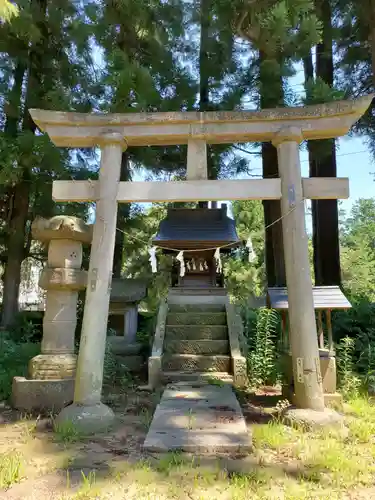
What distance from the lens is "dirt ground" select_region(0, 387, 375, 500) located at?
3.13 metres

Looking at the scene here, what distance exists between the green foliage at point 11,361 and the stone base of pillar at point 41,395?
69 cm

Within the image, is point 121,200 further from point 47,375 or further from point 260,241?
point 260,241

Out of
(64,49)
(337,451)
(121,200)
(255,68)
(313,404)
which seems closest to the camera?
(337,451)

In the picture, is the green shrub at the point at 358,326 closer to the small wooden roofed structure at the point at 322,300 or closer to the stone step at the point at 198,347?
the small wooden roofed structure at the point at 322,300

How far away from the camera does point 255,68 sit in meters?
10.6

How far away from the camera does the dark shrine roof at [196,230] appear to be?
11203 millimetres

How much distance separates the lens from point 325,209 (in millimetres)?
10453

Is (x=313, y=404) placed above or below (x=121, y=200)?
below

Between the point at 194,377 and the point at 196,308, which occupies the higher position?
the point at 196,308

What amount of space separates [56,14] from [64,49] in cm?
99

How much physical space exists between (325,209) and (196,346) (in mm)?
5241

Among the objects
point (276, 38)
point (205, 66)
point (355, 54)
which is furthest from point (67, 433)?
point (355, 54)

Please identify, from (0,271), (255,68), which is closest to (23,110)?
(0,271)

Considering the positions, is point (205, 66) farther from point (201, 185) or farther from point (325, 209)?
point (201, 185)
